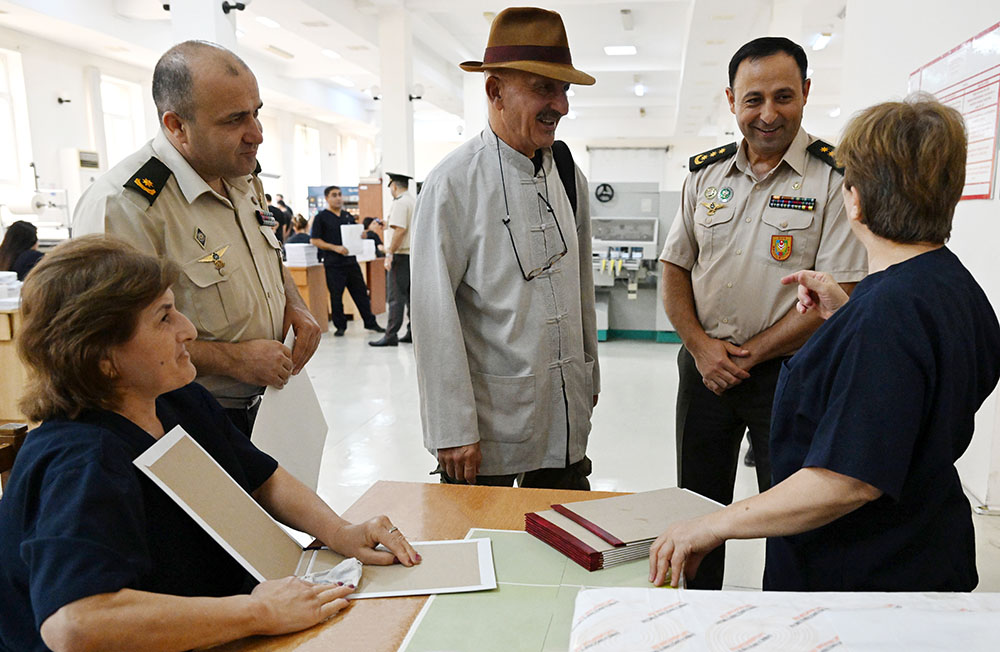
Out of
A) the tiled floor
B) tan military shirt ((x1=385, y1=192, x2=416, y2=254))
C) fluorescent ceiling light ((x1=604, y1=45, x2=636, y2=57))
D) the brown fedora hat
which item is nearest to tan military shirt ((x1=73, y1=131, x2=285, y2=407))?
the brown fedora hat

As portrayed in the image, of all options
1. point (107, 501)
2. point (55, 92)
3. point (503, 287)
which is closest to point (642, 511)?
point (503, 287)

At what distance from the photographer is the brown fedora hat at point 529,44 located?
1.68 meters

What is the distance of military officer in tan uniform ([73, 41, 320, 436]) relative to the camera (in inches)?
62.6

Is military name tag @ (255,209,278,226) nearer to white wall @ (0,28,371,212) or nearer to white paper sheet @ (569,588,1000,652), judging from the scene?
white paper sheet @ (569,588,1000,652)

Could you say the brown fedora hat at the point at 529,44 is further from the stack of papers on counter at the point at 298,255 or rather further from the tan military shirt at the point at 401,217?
the stack of papers on counter at the point at 298,255

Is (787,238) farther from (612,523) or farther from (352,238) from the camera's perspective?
(352,238)

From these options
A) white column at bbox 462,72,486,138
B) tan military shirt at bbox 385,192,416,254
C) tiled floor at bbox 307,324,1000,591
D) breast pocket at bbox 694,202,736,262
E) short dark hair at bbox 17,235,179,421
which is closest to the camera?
short dark hair at bbox 17,235,179,421

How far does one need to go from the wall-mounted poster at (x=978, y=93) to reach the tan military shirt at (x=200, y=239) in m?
2.77

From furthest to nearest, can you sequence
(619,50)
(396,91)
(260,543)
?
(619,50), (396,91), (260,543)

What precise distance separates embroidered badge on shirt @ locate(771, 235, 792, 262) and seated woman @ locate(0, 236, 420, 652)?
142cm

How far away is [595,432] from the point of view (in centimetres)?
440

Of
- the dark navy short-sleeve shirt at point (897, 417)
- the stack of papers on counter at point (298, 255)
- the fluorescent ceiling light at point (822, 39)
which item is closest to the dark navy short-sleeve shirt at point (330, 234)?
the stack of papers on counter at point (298, 255)

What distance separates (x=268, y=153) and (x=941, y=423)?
53.1 feet

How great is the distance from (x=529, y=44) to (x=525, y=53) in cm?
3
